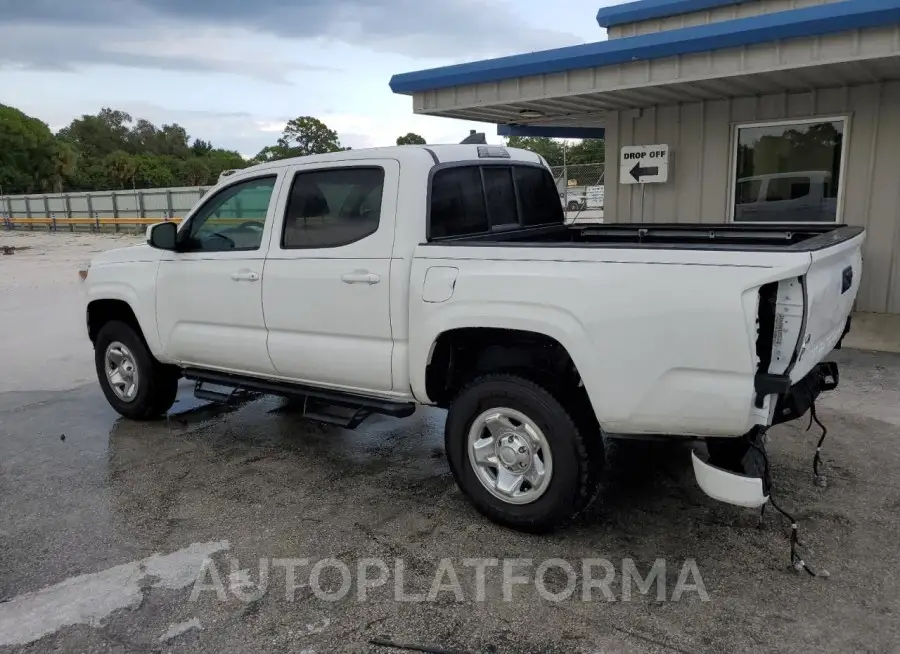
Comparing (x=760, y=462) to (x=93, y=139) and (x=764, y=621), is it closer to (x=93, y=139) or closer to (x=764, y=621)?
(x=764, y=621)

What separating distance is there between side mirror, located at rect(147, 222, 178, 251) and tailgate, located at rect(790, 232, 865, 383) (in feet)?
13.5

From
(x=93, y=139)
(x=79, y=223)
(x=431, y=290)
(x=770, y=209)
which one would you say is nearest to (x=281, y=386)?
(x=431, y=290)

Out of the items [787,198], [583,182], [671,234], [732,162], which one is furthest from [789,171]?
[583,182]

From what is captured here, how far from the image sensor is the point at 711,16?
1070 cm

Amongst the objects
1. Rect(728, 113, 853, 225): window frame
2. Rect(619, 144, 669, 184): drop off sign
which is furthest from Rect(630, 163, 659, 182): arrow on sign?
Rect(728, 113, 853, 225): window frame

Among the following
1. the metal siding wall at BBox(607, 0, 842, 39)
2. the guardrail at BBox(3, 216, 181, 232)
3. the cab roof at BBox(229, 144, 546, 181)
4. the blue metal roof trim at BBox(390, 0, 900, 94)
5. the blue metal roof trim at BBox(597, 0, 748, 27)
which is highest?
the blue metal roof trim at BBox(597, 0, 748, 27)

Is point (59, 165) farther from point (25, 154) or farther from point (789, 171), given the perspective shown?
point (789, 171)

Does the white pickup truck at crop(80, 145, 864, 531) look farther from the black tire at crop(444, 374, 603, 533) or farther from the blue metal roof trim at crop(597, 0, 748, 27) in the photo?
the blue metal roof trim at crop(597, 0, 748, 27)

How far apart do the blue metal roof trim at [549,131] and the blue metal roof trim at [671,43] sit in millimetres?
2744

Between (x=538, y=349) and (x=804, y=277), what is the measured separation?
1391 millimetres

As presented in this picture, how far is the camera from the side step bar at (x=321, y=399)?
4348 millimetres

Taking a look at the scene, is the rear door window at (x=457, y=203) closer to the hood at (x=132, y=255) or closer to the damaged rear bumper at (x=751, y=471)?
the damaged rear bumper at (x=751, y=471)

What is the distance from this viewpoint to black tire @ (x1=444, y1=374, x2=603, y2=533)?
3615mm

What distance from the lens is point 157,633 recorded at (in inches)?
122
